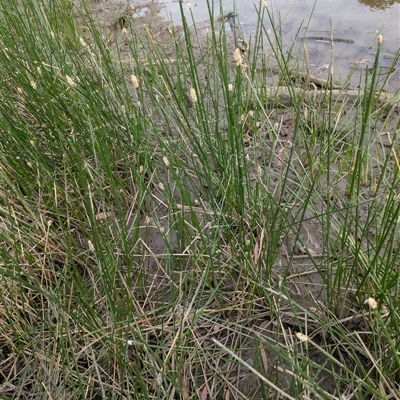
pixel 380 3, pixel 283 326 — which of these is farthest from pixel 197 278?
pixel 380 3

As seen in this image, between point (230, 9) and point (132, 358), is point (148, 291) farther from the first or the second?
point (230, 9)

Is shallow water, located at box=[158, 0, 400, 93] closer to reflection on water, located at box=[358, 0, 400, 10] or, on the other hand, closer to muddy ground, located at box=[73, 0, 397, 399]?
reflection on water, located at box=[358, 0, 400, 10]

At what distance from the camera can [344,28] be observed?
9.45 ft

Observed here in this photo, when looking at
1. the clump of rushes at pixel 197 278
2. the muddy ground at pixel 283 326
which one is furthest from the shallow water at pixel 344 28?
the muddy ground at pixel 283 326

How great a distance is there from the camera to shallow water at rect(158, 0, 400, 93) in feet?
8.50

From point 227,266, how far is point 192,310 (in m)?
0.17

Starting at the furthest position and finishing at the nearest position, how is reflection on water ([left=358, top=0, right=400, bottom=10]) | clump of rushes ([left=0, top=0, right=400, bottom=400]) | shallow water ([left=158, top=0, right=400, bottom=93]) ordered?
reflection on water ([left=358, top=0, right=400, bottom=10]) → shallow water ([left=158, top=0, right=400, bottom=93]) → clump of rushes ([left=0, top=0, right=400, bottom=400])

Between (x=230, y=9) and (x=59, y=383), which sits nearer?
(x=59, y=383)

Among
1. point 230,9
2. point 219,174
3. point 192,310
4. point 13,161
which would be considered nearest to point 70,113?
point 13,161

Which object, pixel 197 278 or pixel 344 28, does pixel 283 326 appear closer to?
pixel 197 278

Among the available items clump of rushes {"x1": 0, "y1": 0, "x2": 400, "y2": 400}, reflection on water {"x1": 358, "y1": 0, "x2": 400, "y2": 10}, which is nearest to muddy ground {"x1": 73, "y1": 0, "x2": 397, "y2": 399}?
clump of rushes {"x1": 0, "y1": 0, "x2": 400, "y2": 400}

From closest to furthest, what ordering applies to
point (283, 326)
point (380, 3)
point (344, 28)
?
point (283, 326), point (344, 28), point (380, 3)

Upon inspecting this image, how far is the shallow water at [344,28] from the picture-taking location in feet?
8.50

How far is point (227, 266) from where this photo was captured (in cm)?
121
